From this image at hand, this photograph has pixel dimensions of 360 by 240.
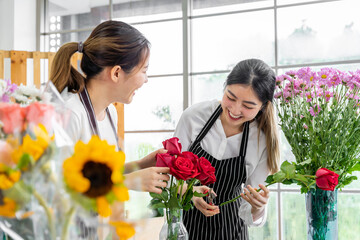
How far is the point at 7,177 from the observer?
1.32 feet

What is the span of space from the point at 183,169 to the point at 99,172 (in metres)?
0.62

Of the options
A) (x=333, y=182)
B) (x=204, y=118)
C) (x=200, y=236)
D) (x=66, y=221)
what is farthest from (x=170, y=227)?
(x=204, y=118)

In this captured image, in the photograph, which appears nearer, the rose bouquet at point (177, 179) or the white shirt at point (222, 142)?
the rose bouquet at point (177, 179)

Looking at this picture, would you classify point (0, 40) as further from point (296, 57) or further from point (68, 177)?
point (68, 177)

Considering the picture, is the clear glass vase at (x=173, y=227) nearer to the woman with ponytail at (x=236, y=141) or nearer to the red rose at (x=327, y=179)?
the red rose at (x=327, y=179)

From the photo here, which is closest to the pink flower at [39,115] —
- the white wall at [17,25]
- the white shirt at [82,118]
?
the white shirt at [82,118]

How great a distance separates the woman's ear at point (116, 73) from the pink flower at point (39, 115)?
0.87m

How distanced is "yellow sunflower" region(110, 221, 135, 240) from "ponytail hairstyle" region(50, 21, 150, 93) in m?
0.91

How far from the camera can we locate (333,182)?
1.16m

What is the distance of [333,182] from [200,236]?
2.59ft

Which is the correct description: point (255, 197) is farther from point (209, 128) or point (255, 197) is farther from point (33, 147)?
point (33, 147)

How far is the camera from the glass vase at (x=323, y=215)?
1260 mm

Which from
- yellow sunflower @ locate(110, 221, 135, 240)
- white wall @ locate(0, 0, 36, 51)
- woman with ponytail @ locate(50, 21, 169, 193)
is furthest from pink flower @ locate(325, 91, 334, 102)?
white wall @ locate(0, 0, 36, 51)

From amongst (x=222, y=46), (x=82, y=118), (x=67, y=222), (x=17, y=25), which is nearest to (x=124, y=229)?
(x=67, y=222)
